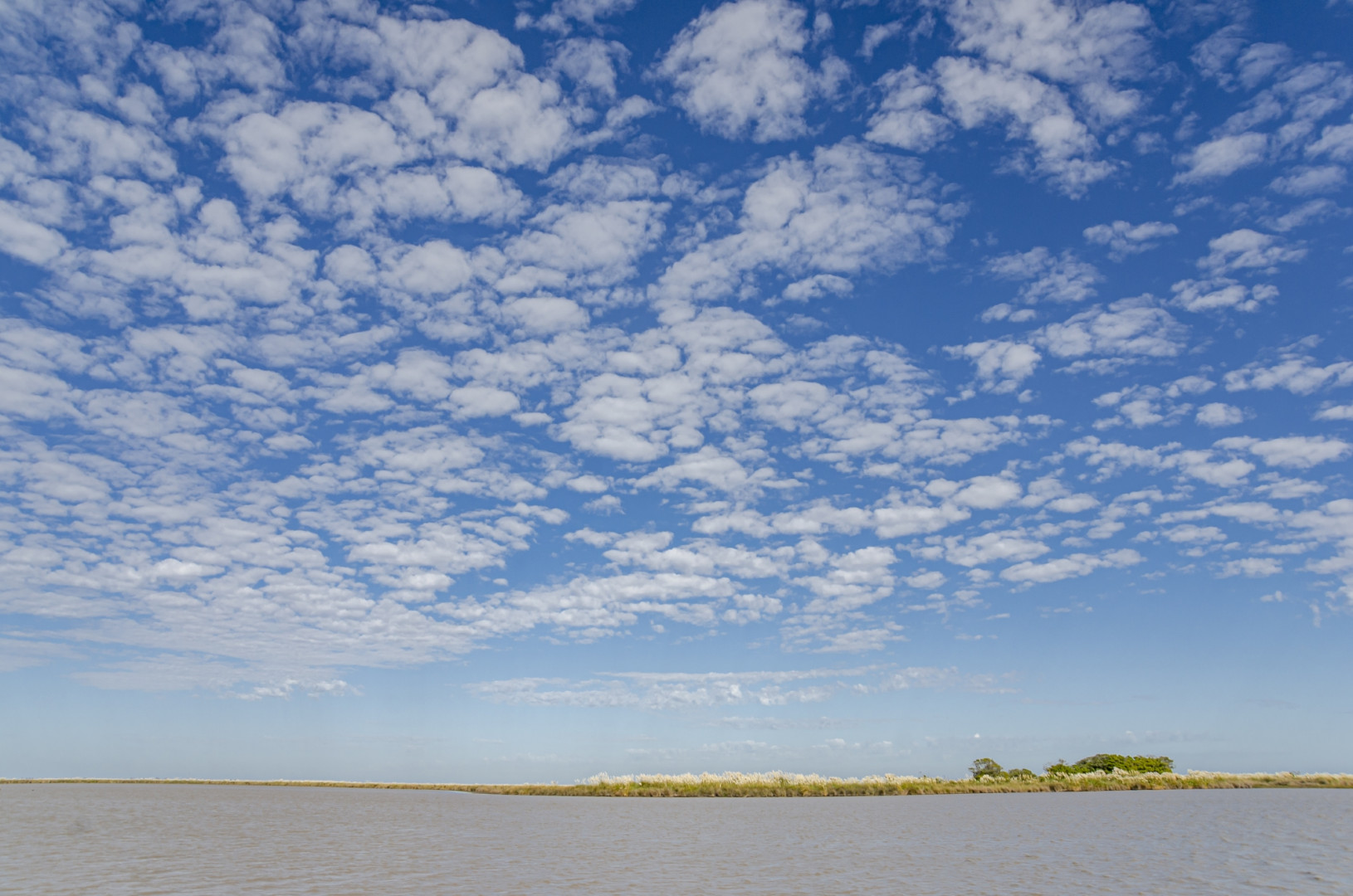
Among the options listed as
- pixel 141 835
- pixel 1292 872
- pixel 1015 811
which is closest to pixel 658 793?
pixel 1015 811

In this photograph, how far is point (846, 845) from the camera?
28656 mm

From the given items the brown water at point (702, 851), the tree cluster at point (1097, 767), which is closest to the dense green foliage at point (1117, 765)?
the tree cluster at point (1097, 767)

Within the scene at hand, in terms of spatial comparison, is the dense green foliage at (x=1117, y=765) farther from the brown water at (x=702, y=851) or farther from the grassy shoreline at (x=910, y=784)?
the brown water at (x=702, y=851)

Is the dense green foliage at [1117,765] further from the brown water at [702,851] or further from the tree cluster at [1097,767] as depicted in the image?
the brown water at [702,851]

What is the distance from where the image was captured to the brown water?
1970 centimetres

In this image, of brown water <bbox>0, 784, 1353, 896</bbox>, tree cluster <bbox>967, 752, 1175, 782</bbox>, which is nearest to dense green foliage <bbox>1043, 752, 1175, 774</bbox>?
tree cluster <bbox>967, 752, 1175, 782</bbox>

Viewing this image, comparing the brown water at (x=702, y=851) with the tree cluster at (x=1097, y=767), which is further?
the tree cluster at (x=1097, y=767)

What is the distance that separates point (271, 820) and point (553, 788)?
41.7 metres

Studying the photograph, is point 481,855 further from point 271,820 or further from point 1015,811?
point 1015,811

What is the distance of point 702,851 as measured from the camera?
90.3 feet

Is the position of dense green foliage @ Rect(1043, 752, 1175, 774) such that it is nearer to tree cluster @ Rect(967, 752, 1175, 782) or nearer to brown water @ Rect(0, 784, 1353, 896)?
tree cluster @ Rect(967, 752, 1175, 782)

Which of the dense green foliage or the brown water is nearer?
the brown water

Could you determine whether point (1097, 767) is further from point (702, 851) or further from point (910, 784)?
point (702, 851)

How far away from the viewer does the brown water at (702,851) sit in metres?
19.7
